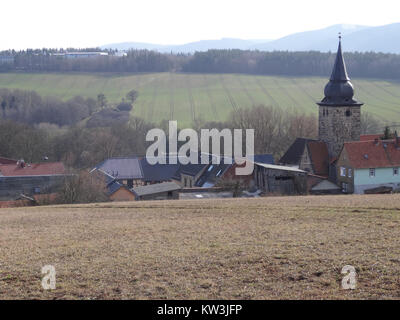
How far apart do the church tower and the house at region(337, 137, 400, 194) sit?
484cm

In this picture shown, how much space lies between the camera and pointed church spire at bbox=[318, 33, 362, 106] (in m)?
49.2

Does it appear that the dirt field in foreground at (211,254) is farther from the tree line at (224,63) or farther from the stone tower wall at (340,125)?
the tree line at (224,63)

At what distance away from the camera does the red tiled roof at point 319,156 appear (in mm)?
49719

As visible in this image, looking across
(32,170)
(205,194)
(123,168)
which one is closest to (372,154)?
(205,194)

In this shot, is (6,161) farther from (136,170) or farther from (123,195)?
(123,195)

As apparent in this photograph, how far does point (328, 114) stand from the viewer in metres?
50.2

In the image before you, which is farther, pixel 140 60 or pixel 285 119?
pixel 140 60

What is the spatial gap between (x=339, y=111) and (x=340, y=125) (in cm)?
129

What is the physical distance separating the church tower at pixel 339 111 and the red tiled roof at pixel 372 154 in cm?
493

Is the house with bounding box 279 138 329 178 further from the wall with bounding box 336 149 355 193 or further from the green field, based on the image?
the green field

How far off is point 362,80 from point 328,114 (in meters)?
62.7
